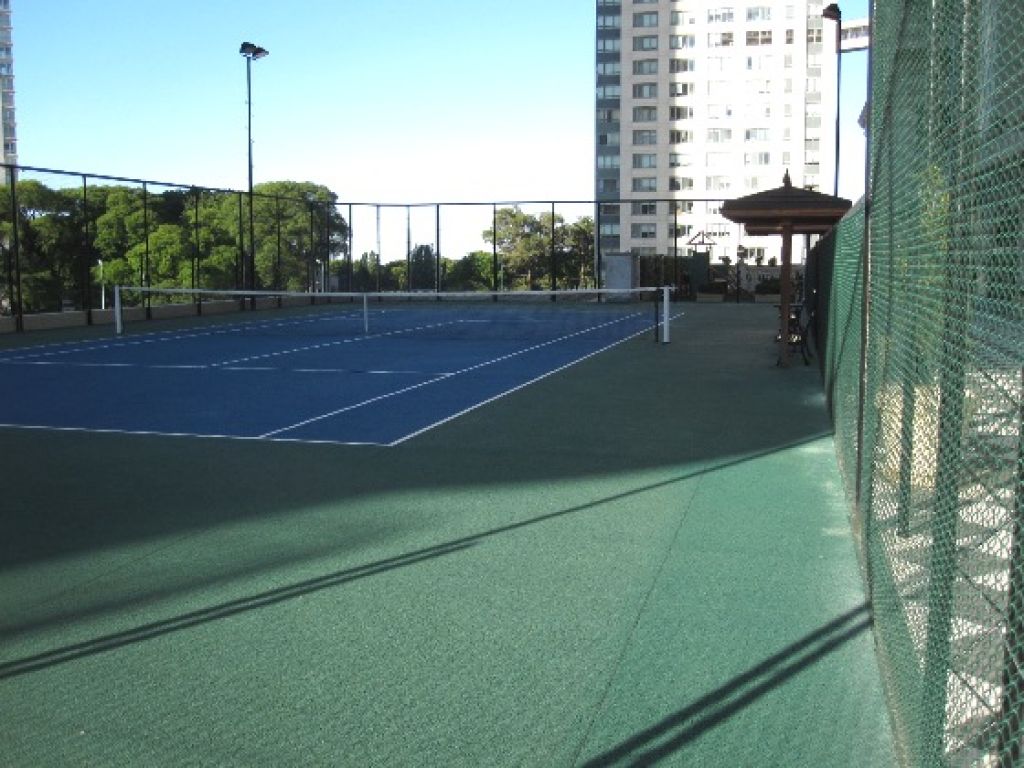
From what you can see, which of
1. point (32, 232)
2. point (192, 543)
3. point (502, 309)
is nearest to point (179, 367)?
point (192, 543)

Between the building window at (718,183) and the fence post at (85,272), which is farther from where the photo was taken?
the building window at (718,183)

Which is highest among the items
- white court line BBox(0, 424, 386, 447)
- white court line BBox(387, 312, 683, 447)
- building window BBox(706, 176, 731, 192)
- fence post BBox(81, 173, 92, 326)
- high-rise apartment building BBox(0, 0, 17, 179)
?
high-rise apartment building BBox(0, 0, 17, 179)

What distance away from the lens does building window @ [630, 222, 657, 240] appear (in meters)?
110

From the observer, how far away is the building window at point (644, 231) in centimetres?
11000

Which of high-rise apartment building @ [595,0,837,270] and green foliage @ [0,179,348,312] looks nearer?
green foliage @ [0,179,348,312]

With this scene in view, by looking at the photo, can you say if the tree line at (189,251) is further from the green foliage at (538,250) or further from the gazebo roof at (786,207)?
the gazebo roof at (786,207)

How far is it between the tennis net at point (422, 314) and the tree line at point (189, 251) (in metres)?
1.10

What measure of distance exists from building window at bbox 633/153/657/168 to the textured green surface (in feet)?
350

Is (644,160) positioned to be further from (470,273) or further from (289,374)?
(289,374)

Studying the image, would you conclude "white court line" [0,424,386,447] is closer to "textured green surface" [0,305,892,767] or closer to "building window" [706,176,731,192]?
"textured green surface" [0,305,892,767]

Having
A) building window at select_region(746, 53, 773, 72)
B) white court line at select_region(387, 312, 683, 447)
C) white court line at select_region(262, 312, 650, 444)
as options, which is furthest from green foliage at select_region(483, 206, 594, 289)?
white court line at select_region(387, 312, 683, 447)

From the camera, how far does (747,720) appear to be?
4.18m

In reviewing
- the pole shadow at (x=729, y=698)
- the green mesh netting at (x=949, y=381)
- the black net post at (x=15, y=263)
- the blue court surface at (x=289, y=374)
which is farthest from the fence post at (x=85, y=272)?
the pole shadow at (x=729, y=698)

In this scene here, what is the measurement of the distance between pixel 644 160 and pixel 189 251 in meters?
69.7
